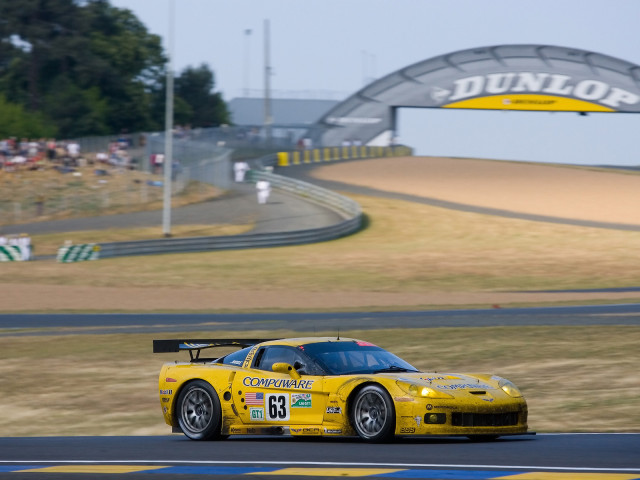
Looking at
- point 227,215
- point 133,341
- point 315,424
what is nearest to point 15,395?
point 133,341

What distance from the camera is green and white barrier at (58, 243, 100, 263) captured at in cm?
3697

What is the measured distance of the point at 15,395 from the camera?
14727mm

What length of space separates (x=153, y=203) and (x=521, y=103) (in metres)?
34.8

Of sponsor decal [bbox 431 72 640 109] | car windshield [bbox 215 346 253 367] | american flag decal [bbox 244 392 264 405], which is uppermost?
sponsor decal [bbox 431 72 640 109]

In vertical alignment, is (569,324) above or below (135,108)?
below

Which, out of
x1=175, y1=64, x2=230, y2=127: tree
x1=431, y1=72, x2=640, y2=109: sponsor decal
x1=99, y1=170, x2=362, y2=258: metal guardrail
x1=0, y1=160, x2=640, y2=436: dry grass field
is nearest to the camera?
x1=0, y1=160, x2=640, y2=436: dry grass field

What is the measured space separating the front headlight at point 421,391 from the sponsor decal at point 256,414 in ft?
5.44

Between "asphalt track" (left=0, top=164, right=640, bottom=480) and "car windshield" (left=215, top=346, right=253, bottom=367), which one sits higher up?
"car windshield" (left=215, top=346, right=253, bottom=367)

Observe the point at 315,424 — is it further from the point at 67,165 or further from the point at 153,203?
the point at 67,165

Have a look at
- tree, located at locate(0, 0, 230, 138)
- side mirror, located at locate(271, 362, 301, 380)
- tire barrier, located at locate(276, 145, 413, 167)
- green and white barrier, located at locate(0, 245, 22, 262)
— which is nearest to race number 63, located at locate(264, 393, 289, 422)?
side mirror, located at locate(271, 362, 301, 380)

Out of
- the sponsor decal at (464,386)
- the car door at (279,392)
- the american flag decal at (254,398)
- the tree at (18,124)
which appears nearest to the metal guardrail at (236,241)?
the car door at (279,392)

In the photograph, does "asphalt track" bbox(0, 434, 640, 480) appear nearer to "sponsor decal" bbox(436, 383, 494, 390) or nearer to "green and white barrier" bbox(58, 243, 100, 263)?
"sponsor decal" bbox(436, 383, 494, 390)

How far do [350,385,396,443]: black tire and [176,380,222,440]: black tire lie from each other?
165cm

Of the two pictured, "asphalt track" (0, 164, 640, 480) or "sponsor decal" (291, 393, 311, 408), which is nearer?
"asphalt track" (0, 164, 640, 480)
